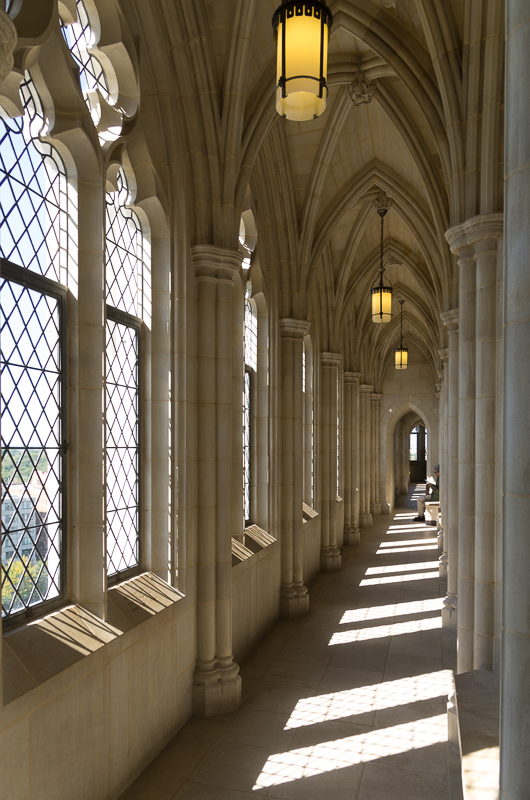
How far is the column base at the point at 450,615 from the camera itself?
8562mm

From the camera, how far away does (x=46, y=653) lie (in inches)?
149

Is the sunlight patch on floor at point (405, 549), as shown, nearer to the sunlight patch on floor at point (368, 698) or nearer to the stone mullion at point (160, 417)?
the sunlight patch on floor at point (368, 698)

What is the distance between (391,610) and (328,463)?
4028 millimetres

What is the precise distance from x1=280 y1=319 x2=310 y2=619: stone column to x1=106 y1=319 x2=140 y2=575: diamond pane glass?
4.15 m

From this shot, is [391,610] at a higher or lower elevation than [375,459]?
lower

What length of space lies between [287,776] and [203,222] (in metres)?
4.90

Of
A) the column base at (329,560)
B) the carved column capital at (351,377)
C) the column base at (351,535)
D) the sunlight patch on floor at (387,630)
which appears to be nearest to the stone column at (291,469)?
the sunlight patch on floor at (387,630)

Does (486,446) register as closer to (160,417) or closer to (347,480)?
(160,417)

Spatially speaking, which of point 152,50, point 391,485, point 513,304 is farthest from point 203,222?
point 391,485

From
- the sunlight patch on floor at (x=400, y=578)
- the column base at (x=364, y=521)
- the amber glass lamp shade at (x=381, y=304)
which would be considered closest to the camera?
the amber glass lamp shade at (x=381, y=304)

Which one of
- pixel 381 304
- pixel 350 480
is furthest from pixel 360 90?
pixel 350 480

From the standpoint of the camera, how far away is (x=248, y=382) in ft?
29.0

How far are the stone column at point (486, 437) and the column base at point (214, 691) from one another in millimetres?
2353

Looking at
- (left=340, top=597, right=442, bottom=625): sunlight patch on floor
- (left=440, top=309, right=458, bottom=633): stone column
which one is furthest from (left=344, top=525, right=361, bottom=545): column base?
(left=440, top=309, right=458, bottom=633): stone column
